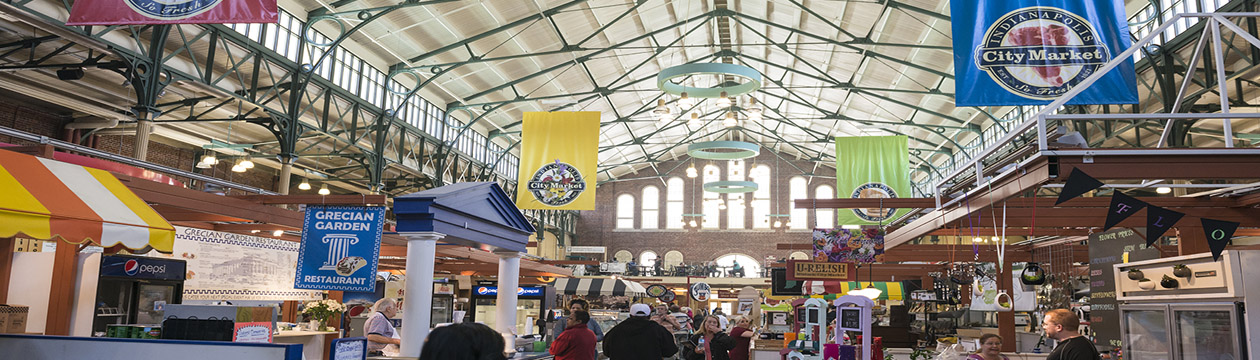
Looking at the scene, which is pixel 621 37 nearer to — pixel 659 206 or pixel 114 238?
pixel 114 238

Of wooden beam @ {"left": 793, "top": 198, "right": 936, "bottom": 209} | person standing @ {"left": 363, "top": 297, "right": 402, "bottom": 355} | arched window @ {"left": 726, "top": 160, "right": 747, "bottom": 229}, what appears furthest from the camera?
arched window @ {"left": 726, "top": 160, "right": 747, "bottom": 229}

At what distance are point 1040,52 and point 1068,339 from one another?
7.40 feet

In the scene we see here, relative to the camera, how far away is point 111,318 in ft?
31.3

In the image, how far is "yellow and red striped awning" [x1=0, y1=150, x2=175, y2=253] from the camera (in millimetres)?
5211

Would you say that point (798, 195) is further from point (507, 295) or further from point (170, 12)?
point (170, 12)

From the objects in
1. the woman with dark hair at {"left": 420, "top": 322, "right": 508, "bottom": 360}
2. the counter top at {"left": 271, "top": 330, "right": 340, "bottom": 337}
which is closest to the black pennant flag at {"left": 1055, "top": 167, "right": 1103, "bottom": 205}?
the woman with dark hair at {"left": 420, "top": 322, "right": 508, "bottom": 360}

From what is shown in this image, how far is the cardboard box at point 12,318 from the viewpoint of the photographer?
6941mm

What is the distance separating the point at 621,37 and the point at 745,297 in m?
7.68

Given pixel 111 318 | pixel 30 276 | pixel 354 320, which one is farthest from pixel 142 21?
pixel 354 320

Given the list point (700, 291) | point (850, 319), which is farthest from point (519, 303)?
point (850, 319)

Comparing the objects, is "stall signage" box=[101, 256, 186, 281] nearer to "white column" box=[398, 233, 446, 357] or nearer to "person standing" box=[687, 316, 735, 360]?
"white column" box=[398, 233, 446, 357]

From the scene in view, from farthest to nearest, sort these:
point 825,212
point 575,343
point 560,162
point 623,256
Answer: point 623,256, point 825,212, point 560,162, point 575,343

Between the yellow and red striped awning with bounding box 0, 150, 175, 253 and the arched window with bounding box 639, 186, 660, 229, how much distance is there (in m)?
36.5

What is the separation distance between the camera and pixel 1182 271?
7062mm
